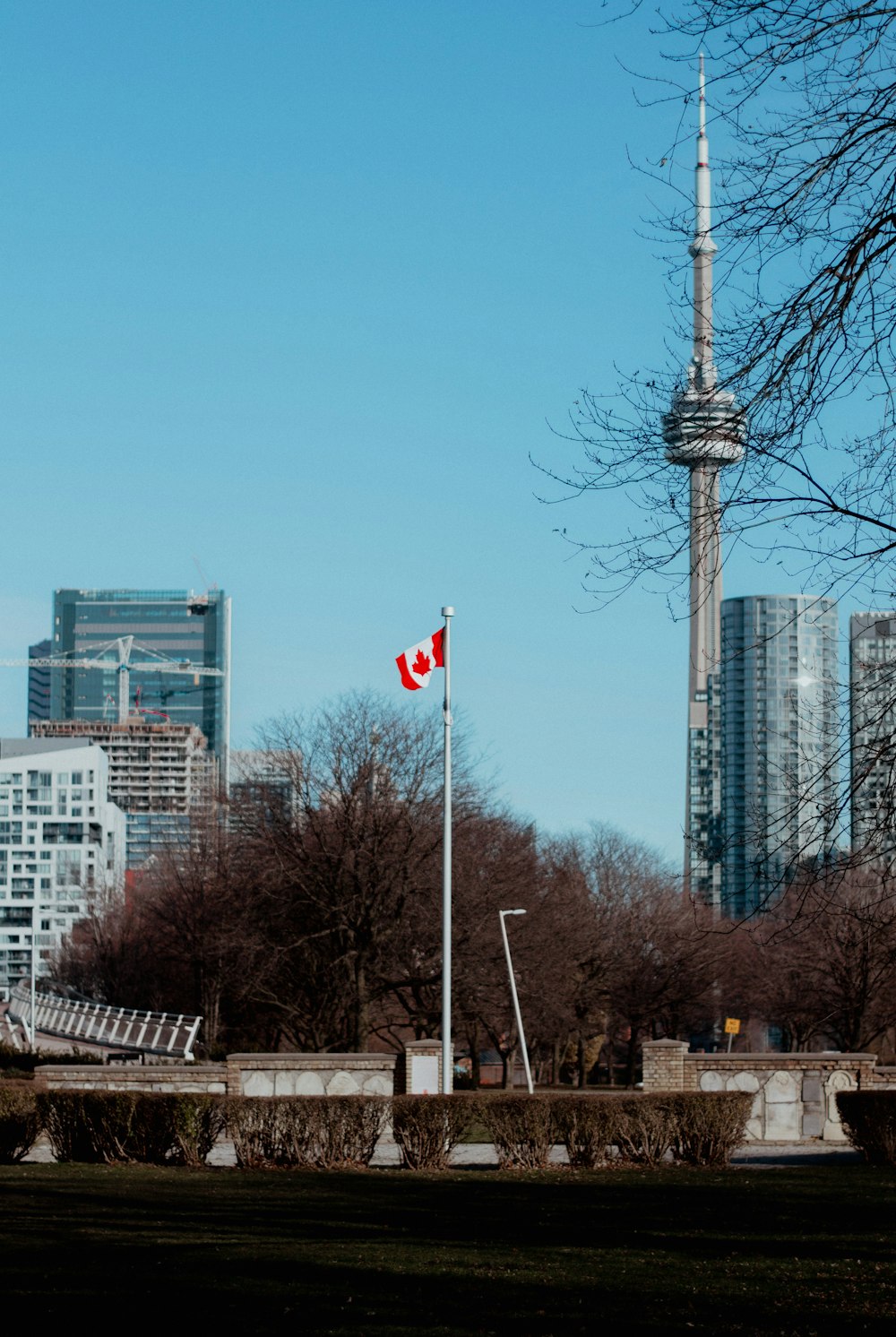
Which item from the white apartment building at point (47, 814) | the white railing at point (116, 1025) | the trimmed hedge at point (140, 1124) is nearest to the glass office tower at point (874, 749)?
the trimmed hedge at point (140, 1124)

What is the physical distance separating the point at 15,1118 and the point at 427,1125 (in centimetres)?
528

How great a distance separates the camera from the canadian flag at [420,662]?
2822 centimetres

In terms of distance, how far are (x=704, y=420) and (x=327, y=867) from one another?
36.9 m

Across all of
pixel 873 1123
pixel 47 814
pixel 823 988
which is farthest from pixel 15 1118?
pixel 47 814

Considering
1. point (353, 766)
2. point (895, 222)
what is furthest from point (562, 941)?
point (895, 222)

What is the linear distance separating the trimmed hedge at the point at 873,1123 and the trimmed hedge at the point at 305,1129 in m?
6.85

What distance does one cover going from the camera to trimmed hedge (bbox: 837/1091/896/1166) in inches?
901

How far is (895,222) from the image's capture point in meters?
10.1

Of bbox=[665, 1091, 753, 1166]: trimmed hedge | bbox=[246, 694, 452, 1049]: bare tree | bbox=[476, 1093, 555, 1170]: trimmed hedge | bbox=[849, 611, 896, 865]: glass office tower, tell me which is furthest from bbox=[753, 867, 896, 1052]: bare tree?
bbox=[849, 611, 896, 865]: glass office tower

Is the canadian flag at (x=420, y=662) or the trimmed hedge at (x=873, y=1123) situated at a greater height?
the canadian flag at (x=420, y=662)

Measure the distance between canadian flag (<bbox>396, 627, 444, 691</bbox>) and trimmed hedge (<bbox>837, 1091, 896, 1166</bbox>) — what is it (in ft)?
31.6

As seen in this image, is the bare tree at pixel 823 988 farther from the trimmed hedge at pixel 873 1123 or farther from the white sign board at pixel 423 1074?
the trimmed hedge at pixel 873 1123

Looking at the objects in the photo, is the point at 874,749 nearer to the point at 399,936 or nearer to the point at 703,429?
the point at 703,429

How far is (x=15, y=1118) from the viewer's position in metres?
21.5
